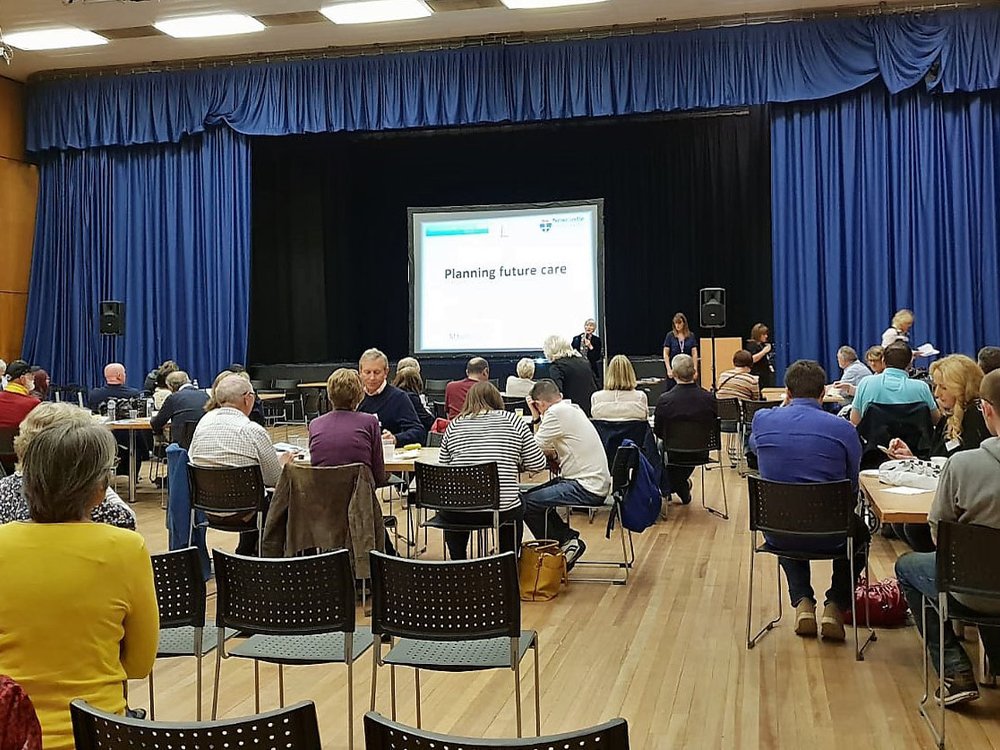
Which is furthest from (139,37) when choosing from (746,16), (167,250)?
(746,16)

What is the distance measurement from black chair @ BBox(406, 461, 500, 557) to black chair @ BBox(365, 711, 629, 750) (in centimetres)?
335

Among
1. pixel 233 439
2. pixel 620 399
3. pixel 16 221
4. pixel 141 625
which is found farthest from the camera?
pixel 16 221

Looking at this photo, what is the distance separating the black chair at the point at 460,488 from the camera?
5199 millimetres

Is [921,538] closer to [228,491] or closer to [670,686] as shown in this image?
[670,686]

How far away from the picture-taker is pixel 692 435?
7551 mm

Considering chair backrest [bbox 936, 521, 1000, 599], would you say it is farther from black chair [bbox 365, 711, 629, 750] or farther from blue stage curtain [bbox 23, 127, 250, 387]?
blue stage curtain [bbox 23, 127, 250, 387]

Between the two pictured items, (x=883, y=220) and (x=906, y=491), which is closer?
(x=906, y=491)

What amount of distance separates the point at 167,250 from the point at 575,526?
337 inches

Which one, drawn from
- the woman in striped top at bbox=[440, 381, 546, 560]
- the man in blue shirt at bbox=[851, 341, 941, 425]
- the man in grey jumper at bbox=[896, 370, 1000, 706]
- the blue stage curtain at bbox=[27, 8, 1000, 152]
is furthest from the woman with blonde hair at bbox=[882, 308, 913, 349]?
the man in grey jumper at bbox=[896, 370, 1000, 706]

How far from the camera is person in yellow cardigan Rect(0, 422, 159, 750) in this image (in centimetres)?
222

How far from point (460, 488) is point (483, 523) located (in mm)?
266

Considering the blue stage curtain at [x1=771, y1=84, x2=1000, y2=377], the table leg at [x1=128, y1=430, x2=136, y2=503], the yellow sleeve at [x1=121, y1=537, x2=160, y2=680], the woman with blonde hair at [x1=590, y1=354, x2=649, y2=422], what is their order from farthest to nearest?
the blue stage curtain at [x1=771, y1=84, x2=1000, y2=377] < the table leg at [x1=128, y1=430, x2=136, y2=503] < the woman with blonde hair at [x1=590, y1=354, x2=649, y2=422] < the yellow sleeve at [x1=121, y1=537, x2=160, y2=680]

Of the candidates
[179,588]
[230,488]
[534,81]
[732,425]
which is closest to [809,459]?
[179,588]

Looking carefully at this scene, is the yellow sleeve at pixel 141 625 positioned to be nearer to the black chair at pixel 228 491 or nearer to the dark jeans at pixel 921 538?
the black chair at pixel 228 491
